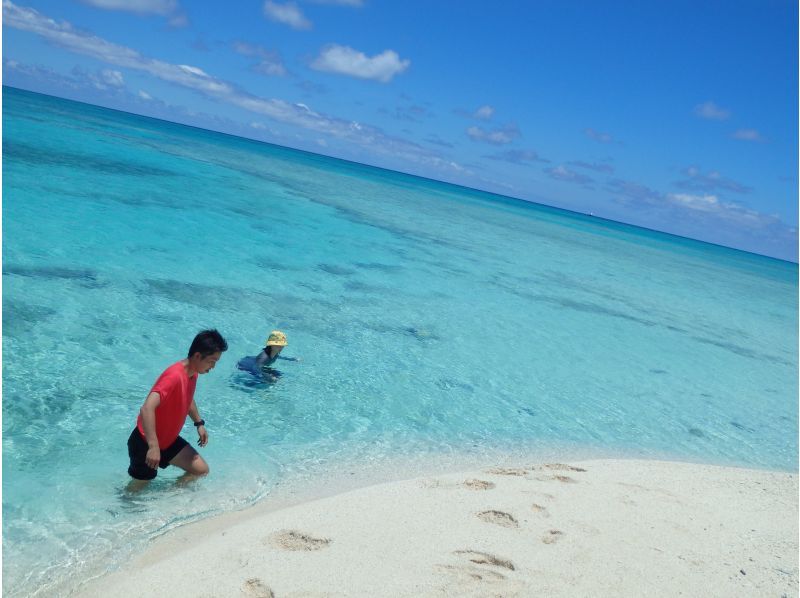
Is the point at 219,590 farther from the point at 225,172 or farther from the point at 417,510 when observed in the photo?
the point at 225,172

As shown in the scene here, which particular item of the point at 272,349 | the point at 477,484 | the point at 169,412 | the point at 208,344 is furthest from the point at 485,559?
the point at 272,349

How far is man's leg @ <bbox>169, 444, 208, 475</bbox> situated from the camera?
A: 5.04 meters

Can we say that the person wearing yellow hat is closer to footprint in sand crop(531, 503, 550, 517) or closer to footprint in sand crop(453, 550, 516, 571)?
footprint in sand crop(531, 503, 550, 517)

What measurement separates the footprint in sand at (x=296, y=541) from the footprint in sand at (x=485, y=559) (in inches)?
36.0

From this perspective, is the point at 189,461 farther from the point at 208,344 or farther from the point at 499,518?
the point at 499,518

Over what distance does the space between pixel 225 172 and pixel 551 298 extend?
26.5m

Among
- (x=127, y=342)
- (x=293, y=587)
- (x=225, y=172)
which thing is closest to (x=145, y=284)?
(x=127, y=342)

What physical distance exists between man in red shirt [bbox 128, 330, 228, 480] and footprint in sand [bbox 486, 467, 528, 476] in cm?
289

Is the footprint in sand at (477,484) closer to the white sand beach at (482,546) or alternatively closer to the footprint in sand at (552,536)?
the white sand beach at (482,546)

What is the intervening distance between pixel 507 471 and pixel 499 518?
149 cm

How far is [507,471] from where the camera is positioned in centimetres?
624

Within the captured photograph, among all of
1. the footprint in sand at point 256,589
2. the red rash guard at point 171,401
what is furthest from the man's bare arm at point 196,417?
the footprint in sand at point 256,589

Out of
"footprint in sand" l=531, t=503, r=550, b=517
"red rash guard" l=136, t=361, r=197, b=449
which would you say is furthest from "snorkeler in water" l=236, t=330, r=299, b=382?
"footprint in sand" l=531, t=503, r=550, b=517

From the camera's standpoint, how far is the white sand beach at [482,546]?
3.75m
